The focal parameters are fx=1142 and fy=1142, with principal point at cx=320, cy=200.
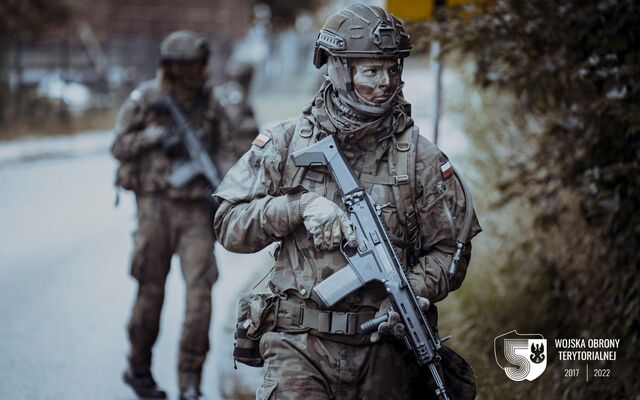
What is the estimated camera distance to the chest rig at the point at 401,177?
4180 millimetres

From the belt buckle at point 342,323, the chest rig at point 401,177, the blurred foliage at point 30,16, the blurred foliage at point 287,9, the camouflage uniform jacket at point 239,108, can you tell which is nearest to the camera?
the belt buckle at point 342,323

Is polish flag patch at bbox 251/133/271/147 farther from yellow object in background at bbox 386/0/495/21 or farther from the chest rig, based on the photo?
yellow object in background at bbox 386/0/495/21

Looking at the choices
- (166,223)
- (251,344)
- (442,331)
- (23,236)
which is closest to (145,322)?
(166,223)

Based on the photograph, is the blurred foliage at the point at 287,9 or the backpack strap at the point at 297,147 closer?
the backpack strap at the point at 297,147

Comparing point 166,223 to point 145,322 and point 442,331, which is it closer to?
point 145,322

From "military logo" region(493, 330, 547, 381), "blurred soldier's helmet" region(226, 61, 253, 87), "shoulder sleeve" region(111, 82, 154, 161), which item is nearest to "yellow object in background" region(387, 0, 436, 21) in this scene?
"shoulder sleeve" region(111, 82, 154, 161)

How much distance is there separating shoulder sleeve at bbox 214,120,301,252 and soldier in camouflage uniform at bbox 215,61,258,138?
15.8ft

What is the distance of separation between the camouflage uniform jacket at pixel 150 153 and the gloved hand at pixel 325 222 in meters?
3.09

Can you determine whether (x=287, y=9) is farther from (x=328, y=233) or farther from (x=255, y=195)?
(x=328, y=233)

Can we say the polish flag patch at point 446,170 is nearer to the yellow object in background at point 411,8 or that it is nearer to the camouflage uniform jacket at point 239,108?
the yellow object in background at point 411,8

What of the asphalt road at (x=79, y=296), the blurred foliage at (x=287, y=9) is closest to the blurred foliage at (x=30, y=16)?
the asphalt road at (x=79, y=296)

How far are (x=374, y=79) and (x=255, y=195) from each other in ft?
2.01

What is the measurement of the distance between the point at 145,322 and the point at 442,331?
2.07 meters

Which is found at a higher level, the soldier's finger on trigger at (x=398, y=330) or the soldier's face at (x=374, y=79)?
the soldier's face at (x=374, y=79)
